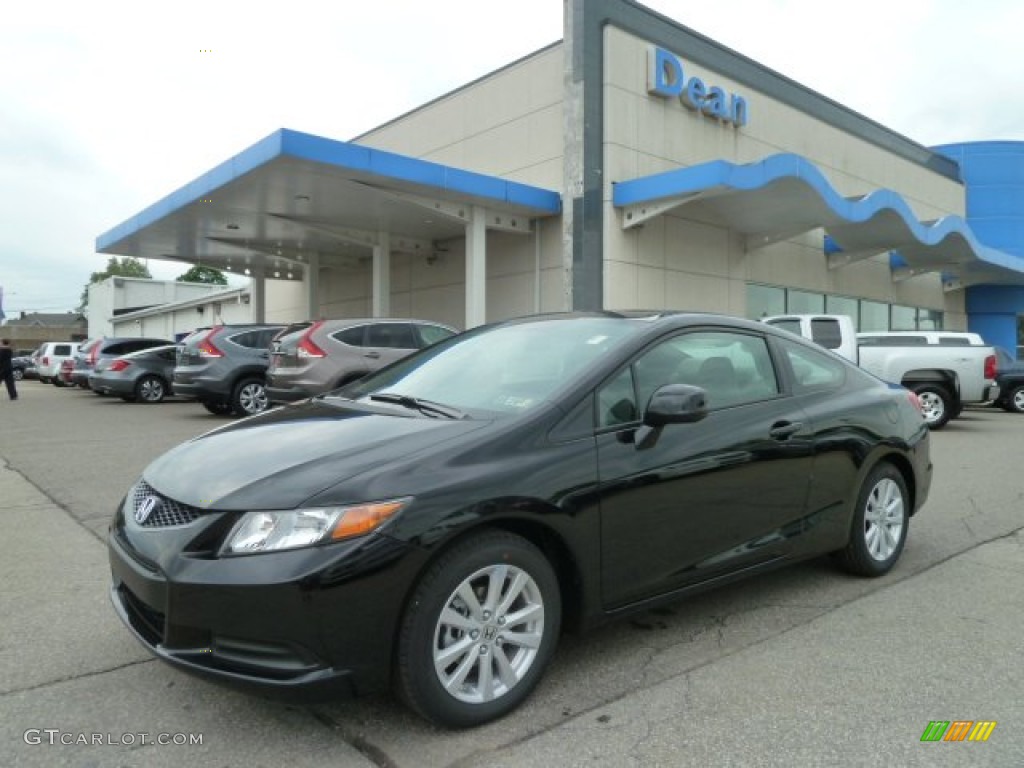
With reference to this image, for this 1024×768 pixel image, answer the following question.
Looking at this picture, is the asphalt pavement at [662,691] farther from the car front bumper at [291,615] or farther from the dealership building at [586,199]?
the dealership building at [586,199]

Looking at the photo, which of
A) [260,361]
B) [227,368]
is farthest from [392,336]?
[227,368]

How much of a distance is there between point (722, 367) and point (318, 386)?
7368mm

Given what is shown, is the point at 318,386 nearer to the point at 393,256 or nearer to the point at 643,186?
the point at 643,186

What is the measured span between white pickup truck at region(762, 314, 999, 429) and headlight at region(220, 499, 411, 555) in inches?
455

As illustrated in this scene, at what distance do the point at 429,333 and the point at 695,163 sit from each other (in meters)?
10.3

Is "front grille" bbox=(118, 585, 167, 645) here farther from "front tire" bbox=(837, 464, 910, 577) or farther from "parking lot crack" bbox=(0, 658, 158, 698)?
"front tire" bbox=(837, 464, 910, 577)

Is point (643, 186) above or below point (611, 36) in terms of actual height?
below

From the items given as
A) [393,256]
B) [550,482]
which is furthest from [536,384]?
[393,256]

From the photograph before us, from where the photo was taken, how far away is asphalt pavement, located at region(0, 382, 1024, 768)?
2.60m

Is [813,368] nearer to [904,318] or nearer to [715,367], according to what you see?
[715,367]

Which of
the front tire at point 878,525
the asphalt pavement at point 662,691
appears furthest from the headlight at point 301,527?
the front tire at point 878,525

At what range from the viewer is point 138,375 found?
56.0 ft

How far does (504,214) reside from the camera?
685 inches

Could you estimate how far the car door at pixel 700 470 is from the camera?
3.15m
